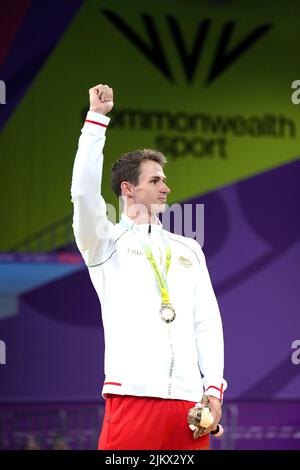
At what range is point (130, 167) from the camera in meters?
3.65

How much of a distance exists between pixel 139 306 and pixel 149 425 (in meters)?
0.47

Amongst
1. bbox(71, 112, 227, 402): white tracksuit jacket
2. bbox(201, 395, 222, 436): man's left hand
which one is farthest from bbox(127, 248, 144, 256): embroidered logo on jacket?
bbox(201, 395, 222, 436): man's left hand

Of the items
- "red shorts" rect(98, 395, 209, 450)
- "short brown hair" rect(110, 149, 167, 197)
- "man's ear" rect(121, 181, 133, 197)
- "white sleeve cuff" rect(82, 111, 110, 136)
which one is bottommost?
"red shorts" rect(98, 395, 209, 450)

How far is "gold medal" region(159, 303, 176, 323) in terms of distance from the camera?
3.39 metres

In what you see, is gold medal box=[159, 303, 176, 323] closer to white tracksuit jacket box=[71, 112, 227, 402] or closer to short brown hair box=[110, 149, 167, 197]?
white tracksuit jacket box=[71, 112, 227, 402]

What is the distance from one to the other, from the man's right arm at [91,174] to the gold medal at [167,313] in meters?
0.38

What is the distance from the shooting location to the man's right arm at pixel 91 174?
321cm

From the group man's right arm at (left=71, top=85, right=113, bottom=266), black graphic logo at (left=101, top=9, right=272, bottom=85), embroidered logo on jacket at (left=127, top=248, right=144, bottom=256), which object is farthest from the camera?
black graphic logo at (left=101, top=9, right=272, bottom=85)

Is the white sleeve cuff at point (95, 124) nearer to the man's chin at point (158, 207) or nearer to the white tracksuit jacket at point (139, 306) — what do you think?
the white tracksuit jacket at point (139, 306)

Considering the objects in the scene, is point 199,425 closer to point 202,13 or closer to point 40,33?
point 40,33

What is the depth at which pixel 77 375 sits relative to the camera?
8930mm

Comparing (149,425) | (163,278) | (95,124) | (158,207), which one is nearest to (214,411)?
(149,425)

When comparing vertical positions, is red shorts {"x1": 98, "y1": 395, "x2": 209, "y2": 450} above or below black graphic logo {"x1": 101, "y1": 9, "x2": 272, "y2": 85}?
below

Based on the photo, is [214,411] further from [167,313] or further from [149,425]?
[167,313]
